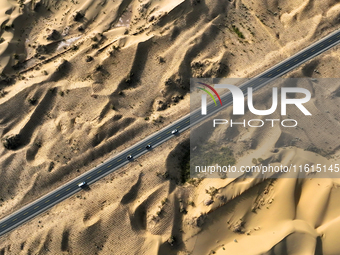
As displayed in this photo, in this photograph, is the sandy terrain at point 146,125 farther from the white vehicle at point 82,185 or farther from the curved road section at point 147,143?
the white vehicle at point 82,185

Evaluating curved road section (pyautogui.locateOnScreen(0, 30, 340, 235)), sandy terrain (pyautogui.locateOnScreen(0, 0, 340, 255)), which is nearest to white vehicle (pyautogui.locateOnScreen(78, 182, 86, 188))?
curved road section (pyautogui.locateOnScreen(0, 30, 340, 235))

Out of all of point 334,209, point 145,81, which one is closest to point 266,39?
point 145,81

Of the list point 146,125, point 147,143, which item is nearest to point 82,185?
point 147,143

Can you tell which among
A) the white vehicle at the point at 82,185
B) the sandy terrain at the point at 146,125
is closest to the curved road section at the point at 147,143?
the white vehicle at the point at 82,185

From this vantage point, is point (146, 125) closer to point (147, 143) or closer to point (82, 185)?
point (147, 143)

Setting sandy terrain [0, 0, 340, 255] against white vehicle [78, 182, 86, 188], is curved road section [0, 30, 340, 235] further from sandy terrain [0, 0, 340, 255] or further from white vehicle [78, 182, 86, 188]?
sandy terrain [0, 0, 340, 255]

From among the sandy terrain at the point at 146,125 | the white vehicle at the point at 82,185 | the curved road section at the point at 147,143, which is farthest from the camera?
the white vehicle at the point at 82,185
